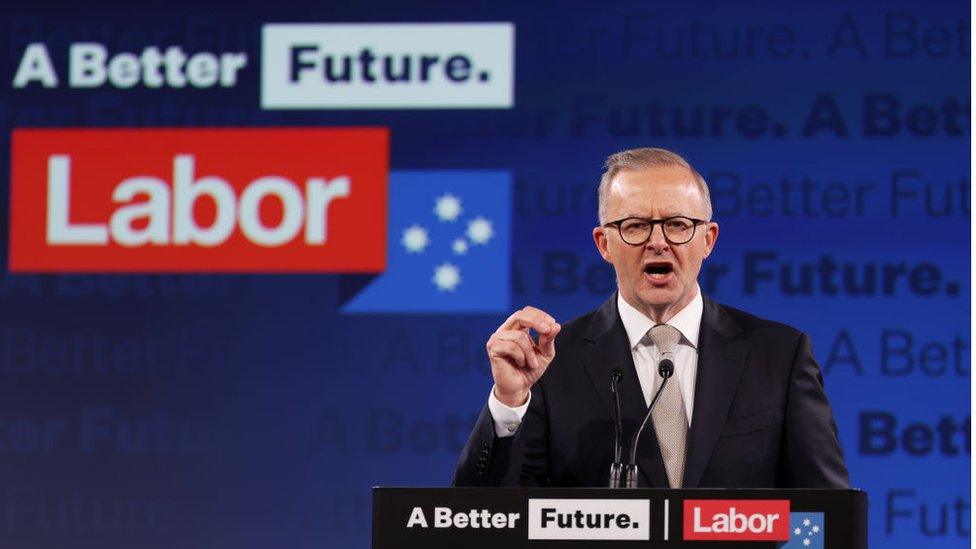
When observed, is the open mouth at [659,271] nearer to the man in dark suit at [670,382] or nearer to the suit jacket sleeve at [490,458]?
the man in dark suit at [670,382]

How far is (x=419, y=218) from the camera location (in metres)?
4.14

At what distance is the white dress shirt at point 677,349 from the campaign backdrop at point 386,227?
5.62 feet

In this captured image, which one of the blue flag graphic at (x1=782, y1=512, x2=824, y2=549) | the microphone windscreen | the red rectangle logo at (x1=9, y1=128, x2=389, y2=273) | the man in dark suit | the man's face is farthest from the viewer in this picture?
the red rectangle logo at (x1=9, y1=128, x2=389, y2=273)

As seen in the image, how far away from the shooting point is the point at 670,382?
2.29 m

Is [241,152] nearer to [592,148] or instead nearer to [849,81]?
[592,148]

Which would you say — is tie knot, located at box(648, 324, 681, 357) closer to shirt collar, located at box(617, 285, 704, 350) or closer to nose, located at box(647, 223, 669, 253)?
shirt collar, located at box(617, 285, 704, 350)

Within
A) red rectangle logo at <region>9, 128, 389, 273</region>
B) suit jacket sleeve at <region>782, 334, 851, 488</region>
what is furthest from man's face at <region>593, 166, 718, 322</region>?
red rectangle logo at <region>9, 128, 389, 273</region>

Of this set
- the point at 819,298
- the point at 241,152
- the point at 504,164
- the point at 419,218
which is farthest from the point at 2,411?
the point at 819,298

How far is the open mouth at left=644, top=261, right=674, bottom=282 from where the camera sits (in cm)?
226

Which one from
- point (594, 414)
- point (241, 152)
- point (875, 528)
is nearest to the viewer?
point (594, 414)

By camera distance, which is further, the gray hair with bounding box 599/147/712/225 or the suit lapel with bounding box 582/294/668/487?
the gray hair with bounding box 599/147/712/225

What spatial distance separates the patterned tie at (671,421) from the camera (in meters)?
2.19

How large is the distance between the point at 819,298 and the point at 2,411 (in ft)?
8.50

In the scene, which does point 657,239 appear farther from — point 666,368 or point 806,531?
point 806,531
